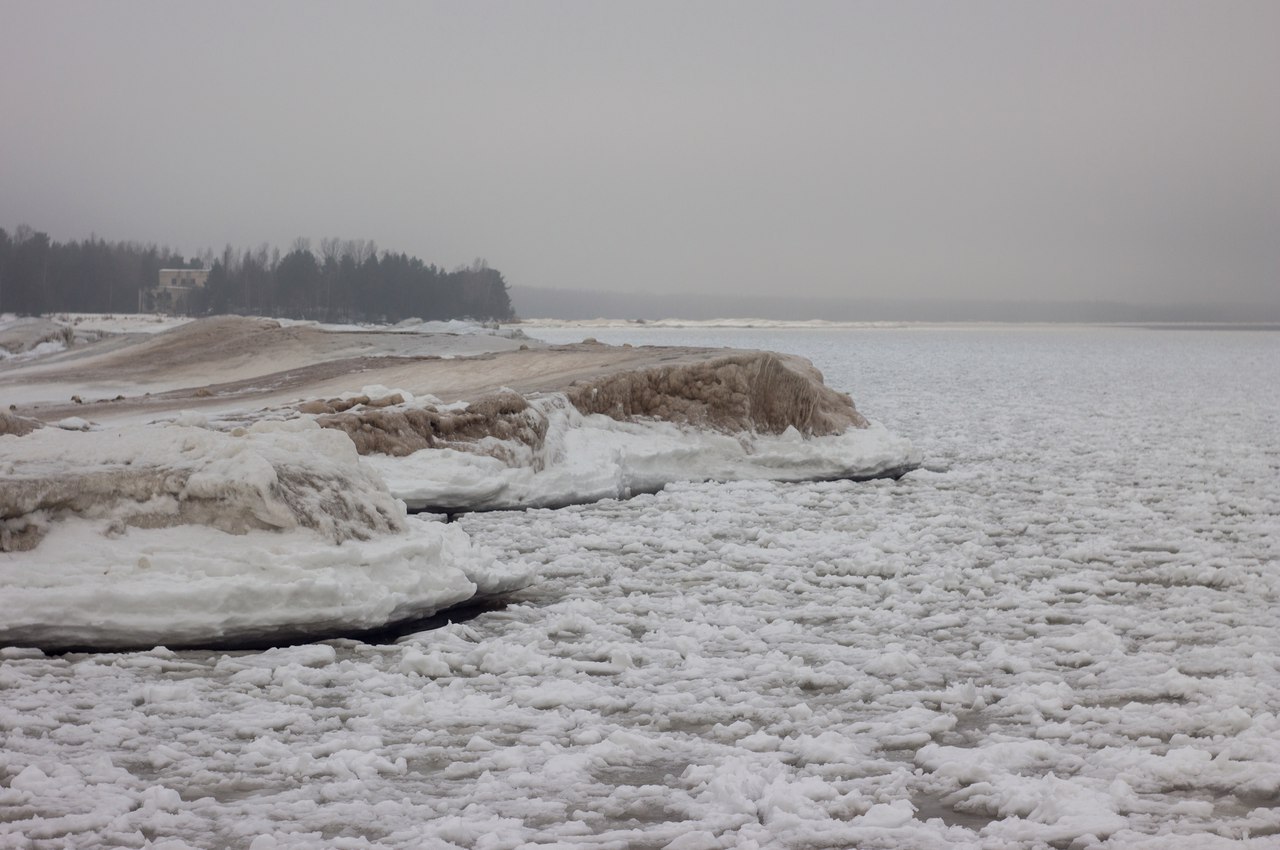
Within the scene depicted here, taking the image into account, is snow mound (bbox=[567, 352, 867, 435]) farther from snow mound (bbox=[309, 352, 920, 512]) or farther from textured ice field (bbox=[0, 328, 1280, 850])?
textured ice field (bbox=[0, 328, 1280, 850])

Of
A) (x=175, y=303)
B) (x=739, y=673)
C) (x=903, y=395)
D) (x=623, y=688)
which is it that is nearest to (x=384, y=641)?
(x=623, y=688)

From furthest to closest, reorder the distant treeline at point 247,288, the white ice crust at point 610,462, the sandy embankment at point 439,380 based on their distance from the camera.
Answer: the distant treeline at point 247,288, the sandy embankment at point 439,380, the white ice crust at point 610,462

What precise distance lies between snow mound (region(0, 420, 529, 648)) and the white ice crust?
102 inches

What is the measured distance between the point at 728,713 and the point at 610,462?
239 inches

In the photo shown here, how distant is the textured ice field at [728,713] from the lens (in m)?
3.35

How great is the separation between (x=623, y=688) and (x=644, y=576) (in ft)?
7.35

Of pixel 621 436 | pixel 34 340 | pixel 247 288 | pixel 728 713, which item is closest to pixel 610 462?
pixel 621 436

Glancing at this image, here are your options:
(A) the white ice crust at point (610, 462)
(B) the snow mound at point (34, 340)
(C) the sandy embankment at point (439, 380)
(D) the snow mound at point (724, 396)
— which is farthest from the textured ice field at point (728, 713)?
(B) the snow mound at point (34, 340)

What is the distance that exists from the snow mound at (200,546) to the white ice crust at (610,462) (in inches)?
102

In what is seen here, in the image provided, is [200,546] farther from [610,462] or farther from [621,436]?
[621,436]

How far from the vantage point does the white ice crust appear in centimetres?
896

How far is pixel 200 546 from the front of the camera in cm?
534

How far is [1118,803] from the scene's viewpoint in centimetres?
354

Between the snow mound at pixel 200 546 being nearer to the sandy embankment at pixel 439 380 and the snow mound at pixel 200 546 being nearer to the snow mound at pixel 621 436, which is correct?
the snow mound at pixel 621 436
